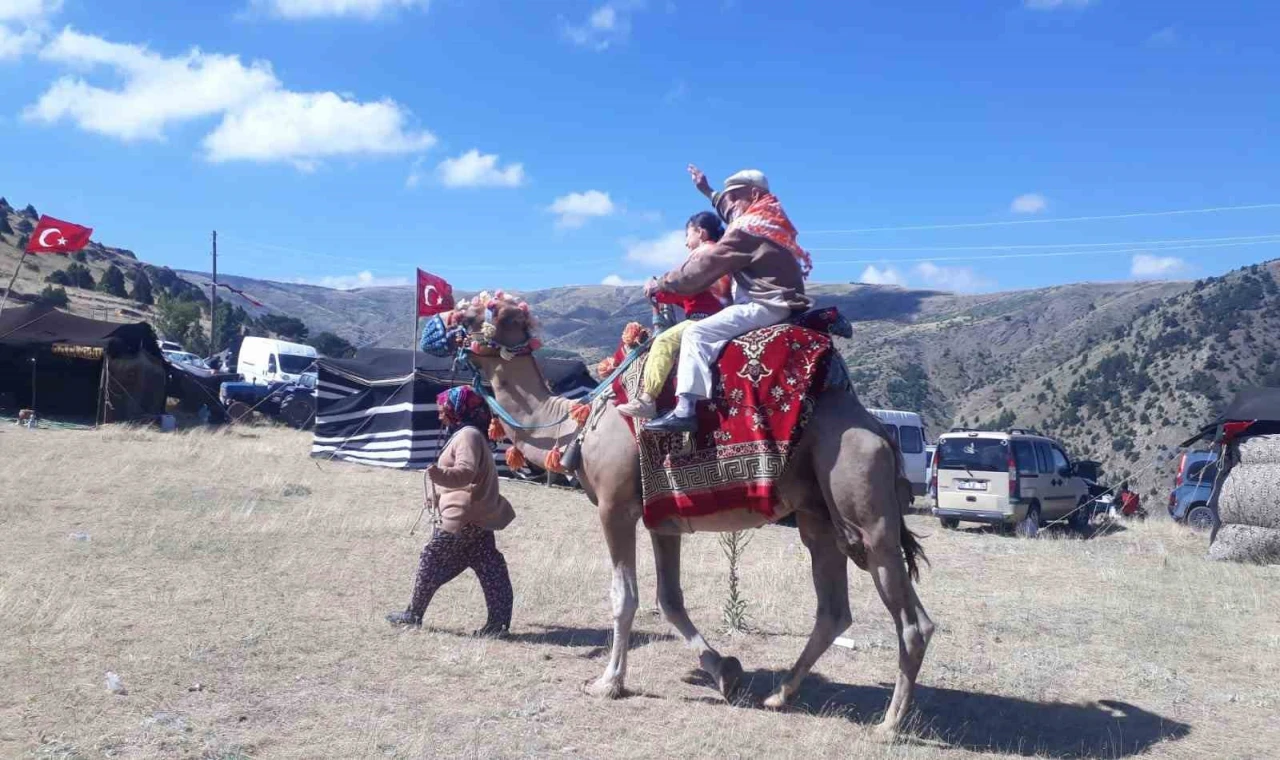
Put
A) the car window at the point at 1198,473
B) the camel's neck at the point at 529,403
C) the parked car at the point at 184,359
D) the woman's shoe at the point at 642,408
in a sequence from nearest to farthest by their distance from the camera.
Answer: the woman's shoe at the point at 642,408, the camel's neck at the point at 529,403, the car window at the point at 1198,473, the parked car at the point at 184,359

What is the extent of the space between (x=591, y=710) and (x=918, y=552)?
225 cm

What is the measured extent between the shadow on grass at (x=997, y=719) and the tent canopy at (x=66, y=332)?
23.8 metres

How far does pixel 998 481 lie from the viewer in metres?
20.3

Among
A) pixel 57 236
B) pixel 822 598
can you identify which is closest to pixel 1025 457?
pixel 822 598

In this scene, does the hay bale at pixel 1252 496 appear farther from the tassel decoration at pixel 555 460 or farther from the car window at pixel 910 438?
the car window at pixel 910 438

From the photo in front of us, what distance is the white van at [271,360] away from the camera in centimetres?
3934

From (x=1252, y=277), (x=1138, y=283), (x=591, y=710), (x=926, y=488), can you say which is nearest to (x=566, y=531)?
(x=591, y=710)

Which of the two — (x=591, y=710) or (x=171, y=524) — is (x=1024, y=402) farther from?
(x=591, y=710)

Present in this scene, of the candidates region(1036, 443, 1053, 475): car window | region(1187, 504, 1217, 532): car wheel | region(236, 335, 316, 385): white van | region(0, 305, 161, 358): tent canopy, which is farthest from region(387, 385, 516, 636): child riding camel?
region(236, 335, 316, 385): white van

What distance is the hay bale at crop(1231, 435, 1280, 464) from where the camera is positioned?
1446 centimetres

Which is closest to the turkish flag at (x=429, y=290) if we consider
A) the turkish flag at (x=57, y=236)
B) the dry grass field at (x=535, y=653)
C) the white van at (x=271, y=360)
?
the dry grass field at (x=535, y=653)

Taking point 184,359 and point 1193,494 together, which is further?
point 184,359

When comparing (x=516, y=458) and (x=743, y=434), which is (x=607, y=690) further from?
(x=743, y=434)

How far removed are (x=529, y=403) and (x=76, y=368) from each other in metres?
24.1
